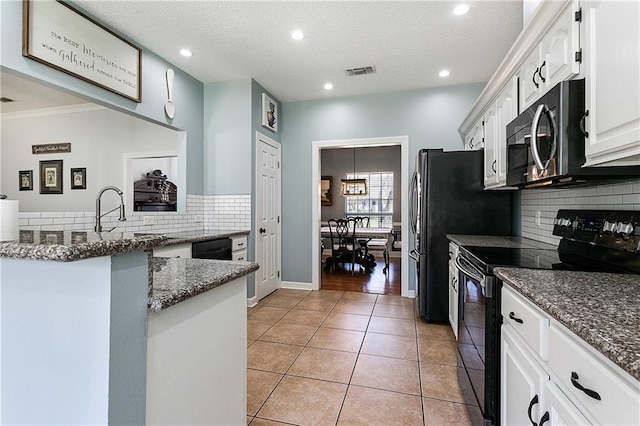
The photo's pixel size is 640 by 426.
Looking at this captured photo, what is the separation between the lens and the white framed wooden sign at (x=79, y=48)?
2059 mm

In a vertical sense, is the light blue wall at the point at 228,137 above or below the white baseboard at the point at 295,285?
above

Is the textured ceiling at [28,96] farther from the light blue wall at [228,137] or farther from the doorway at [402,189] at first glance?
the doorway at [402,189]

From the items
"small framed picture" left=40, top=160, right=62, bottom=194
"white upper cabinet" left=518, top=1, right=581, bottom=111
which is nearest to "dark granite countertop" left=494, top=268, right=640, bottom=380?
"white upper cabinet" left=518, top=1, right=581, bottom=111

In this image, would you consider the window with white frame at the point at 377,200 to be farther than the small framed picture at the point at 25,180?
Yes

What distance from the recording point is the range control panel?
4.35ft

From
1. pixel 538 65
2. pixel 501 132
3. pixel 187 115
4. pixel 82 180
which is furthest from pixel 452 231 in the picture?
pixel 82 180

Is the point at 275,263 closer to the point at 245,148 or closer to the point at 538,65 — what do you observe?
the point at 245,148

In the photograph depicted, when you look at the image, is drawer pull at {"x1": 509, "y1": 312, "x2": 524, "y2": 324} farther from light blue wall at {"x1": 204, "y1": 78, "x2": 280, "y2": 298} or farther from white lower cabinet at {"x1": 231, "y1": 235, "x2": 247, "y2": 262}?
light blue wall at {"x1": 204, "y1": 78, "x2": 280, "y2": 298}

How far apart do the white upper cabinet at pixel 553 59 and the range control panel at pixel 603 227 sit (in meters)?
0.69

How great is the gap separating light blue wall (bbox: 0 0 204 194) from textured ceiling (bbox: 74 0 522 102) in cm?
17

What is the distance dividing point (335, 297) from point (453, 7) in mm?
3247

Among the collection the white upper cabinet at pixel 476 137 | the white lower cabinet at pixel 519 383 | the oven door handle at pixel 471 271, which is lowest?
the white lower cabinet at pixel 519 383

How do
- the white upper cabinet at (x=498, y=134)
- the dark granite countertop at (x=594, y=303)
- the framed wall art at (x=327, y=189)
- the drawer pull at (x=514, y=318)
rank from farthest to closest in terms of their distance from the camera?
the framed wall art at (x=327, y=189) → the white upper cabinet at (x=498, y=134) → the drawer pull at (x=514, y=318) → the dark granite countertop at (x=594, y=303)

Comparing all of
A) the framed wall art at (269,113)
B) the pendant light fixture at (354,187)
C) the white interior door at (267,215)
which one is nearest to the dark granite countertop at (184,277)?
the white interior door at (267,215)
